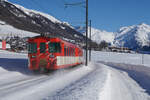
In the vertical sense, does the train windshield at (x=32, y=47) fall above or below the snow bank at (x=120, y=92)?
above

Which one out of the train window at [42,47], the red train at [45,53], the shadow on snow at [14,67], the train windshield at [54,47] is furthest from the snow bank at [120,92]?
the shadow on snow at [14,67]

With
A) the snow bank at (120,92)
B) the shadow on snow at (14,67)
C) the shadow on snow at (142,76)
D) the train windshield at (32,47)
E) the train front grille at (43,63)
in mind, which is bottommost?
the shadow on snow at (142,76)

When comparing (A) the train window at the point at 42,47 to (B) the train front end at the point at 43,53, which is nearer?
(B) the train front end at the point at 43,53

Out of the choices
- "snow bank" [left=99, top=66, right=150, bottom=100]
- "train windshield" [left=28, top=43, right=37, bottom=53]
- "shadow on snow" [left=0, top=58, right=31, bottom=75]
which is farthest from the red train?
"snow bank" [left=99, top=66, right=150, bottom=100]

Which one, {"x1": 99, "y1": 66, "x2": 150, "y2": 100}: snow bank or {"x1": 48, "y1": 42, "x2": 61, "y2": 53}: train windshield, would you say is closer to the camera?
{"x1": 99, "y1": 66, "x2": 150, "y2": 100}: snow bank

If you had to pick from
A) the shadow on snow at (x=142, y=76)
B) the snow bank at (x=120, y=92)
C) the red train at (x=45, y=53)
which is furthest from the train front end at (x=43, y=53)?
the shadow on snow at (x=142, y=76)

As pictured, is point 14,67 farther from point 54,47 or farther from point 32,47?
point 54,47

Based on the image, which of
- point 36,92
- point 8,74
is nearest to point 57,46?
point 8,74

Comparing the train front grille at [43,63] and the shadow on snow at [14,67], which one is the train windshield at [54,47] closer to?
the train front grille at [43,63]

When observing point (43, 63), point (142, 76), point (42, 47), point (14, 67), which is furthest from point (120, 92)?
point (14, 67)

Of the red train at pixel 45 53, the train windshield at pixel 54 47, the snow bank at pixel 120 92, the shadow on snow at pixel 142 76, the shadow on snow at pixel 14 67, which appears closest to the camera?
the snow bank at pixel 120 92

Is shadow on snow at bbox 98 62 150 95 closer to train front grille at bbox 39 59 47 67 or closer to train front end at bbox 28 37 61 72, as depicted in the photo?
train front end at bbox 28 37 61 72

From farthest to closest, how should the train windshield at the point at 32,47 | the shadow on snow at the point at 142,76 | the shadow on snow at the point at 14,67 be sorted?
the shadow on snow at the point at 14,67, the train windshield at the point at 32,47, the shadow on snow at the point at 142,76

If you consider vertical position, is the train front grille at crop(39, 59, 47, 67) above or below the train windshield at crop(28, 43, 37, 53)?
below
